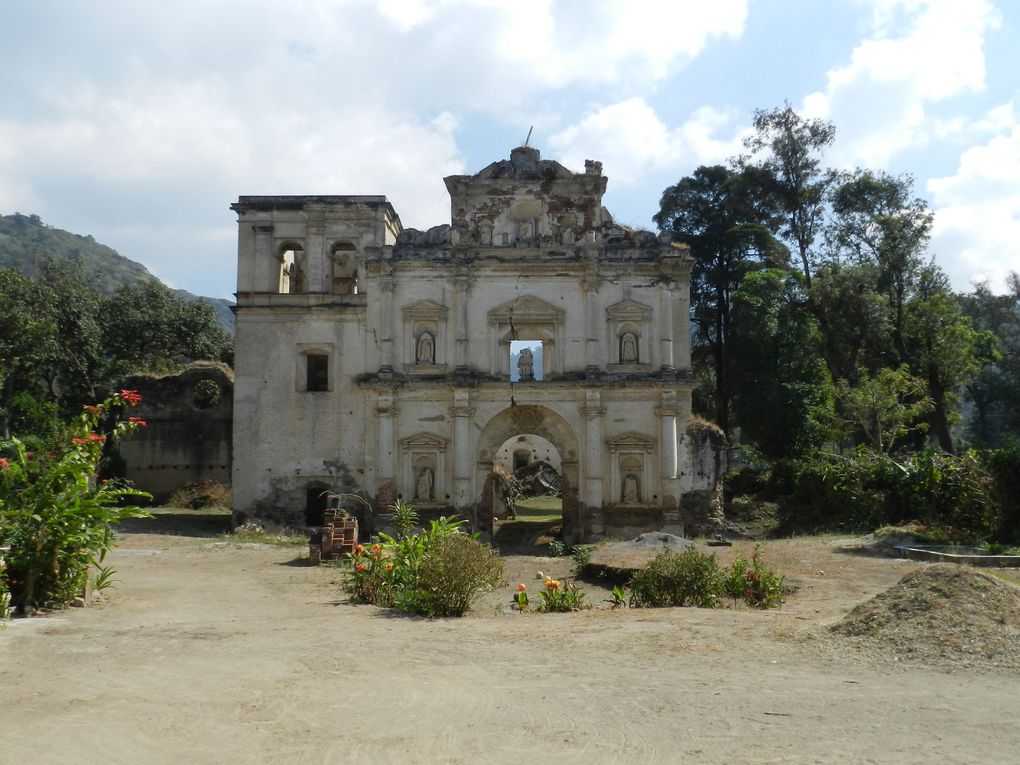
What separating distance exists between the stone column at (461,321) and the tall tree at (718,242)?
47.6 feet

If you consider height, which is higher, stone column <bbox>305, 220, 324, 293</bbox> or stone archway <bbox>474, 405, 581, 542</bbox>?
stone column <bbox>305, 220, 324, 293</bbox>

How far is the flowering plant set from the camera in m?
9.91

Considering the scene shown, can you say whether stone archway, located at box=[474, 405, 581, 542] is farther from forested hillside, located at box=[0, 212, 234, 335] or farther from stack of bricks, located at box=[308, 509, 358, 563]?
forested hillside, located at box=[0, 212, 234, 335]

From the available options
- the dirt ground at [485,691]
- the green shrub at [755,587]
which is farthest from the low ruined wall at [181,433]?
the green shrub at [755,587]

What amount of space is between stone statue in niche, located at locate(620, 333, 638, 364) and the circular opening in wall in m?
15.0

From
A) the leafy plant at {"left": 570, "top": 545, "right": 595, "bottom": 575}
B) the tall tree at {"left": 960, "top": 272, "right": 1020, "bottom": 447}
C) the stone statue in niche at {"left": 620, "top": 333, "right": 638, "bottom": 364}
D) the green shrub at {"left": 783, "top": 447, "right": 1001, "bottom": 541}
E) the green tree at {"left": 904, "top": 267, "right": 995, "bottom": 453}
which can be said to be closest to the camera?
the leafy plant at {"left": 570, "top": 545, "right": 595, "bottom": 575}

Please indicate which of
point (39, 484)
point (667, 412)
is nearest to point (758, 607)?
point (39, 484)

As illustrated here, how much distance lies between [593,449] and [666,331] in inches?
140

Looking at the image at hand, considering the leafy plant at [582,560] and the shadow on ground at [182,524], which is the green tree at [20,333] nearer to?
the shadow on ground at [182,524]

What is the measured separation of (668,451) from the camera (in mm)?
21172

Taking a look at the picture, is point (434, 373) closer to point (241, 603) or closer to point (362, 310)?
→ point (362, 310)

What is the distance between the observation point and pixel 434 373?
70.4 ft

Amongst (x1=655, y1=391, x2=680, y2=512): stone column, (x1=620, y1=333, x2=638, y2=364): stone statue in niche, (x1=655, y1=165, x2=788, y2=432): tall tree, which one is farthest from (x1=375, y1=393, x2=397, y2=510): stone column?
(x1=655, y1=165, x2=788, y2=432): tall tree

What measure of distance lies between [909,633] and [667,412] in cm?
1349
